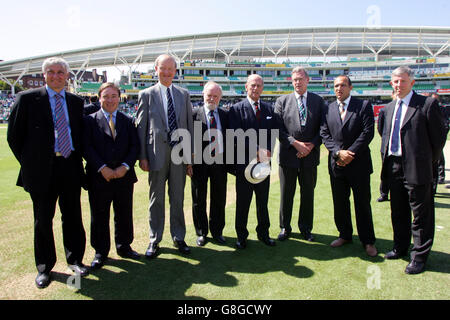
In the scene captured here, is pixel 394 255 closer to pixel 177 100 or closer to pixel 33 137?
pixel 177 100

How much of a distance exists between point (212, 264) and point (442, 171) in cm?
682

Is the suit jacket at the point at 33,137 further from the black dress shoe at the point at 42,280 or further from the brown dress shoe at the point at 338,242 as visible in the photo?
the brown dress shoe at the point at 338,242

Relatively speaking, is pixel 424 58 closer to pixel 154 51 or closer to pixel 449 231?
pixel 154 51

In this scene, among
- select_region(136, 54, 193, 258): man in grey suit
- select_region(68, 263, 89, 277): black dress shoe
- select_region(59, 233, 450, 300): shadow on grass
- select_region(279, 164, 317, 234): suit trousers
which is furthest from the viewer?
select_region(279, 164, 317, 234): suit trousers

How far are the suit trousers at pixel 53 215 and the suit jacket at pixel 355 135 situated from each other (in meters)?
3.21

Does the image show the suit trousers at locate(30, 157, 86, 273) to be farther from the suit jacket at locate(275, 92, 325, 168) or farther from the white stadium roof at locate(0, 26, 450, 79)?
the white stadium roof at locate(0, 26, 450, 79)

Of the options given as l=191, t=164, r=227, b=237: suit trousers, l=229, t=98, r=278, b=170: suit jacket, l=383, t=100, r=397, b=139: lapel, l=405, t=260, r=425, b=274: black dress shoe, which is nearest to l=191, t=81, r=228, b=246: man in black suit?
l=191, t=164, r=227, b=237: suit trousers

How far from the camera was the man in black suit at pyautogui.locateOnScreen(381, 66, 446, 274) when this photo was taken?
10.9ft

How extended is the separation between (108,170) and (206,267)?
160 centimetres

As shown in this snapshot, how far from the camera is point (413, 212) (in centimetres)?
339

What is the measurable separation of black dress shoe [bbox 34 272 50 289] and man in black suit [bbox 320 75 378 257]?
3.38 meters

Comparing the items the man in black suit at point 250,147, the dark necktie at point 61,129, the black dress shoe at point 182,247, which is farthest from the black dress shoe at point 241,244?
the dark necktie at point 61,129

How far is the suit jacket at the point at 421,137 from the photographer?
10.9 ft

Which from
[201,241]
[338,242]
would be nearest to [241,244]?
[201,241]
